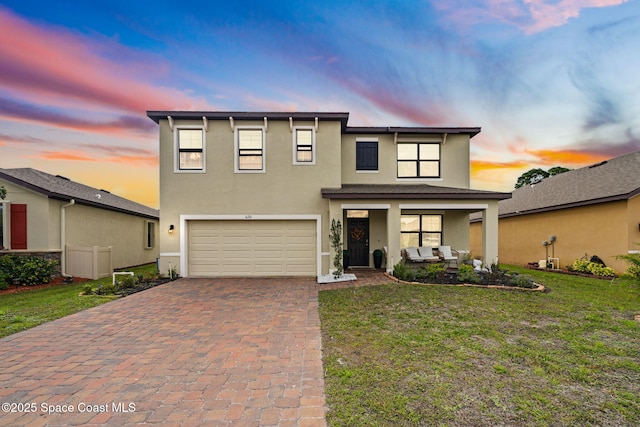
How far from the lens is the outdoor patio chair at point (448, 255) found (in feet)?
38.9

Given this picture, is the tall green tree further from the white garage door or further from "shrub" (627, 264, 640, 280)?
the white garage door

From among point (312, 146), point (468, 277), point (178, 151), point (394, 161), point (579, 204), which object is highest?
point (312, 146)

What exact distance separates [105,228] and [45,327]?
33.3 feet

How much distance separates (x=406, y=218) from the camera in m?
13.1

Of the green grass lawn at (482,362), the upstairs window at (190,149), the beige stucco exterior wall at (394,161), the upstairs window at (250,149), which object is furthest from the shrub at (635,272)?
the upstairs window at (190,149)

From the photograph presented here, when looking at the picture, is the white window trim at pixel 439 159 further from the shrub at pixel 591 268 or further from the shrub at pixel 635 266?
the shrub at pixel 635 266

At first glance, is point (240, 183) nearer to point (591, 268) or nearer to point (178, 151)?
point (178, 151)

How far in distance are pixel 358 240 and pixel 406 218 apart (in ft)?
7.74

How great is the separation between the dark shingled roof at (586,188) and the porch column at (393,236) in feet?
27.6

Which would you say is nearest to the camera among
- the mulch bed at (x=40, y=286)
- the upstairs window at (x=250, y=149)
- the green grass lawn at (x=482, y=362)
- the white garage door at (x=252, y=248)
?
the green grass lawn at (x=482, y=362)

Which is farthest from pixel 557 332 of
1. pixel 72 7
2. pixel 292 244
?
pixel 72 7

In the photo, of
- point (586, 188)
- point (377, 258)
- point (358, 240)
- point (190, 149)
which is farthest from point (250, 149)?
point (586, 188)

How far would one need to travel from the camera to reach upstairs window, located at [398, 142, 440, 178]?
13.1m

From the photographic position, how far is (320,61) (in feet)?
44.2
